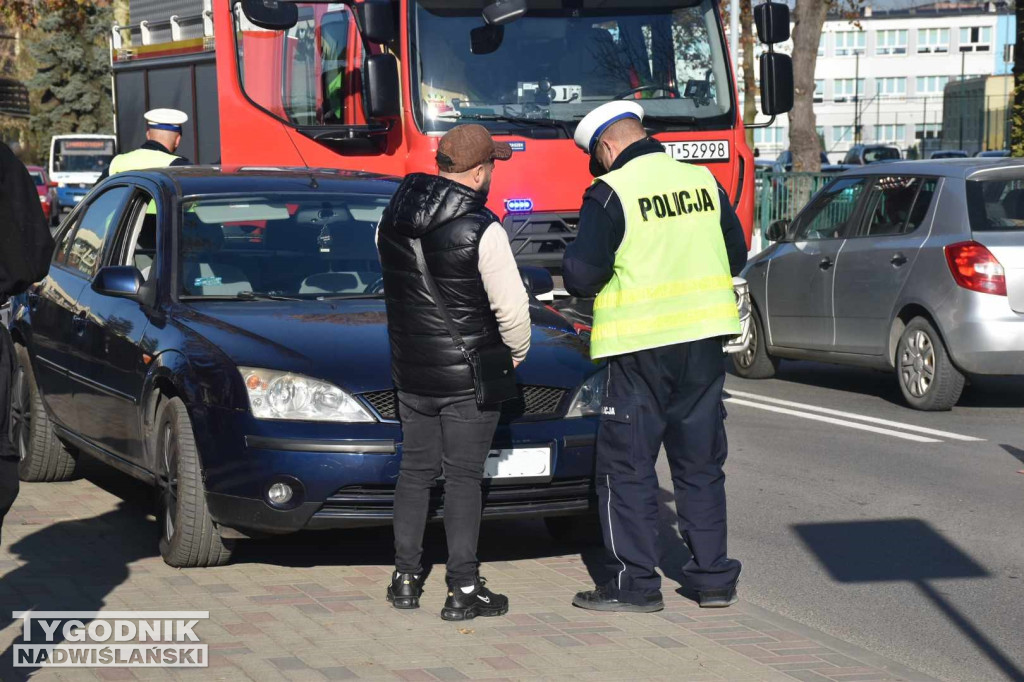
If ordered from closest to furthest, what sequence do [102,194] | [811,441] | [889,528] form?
[889,528]
[102,194]
[811,441]

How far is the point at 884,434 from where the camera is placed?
1029cm

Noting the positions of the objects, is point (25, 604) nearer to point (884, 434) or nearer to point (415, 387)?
point (415, 387)

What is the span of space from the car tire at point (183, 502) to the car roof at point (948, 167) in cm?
665

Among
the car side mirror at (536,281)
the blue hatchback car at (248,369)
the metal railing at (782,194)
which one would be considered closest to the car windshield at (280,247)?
the blue hatchback car at (248,369)

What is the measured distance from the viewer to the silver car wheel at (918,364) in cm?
1117

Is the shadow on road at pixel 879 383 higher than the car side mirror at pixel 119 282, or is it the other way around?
the car side mirror at pixel 119 282

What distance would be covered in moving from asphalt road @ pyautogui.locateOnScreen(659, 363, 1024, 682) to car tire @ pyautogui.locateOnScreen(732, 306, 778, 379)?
3.40ft

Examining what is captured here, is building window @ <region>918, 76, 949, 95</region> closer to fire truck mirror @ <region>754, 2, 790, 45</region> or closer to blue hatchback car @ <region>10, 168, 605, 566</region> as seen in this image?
fire truck mirror @ <region>754, 2, 790, 45</region>

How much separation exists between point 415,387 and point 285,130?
6.33 m

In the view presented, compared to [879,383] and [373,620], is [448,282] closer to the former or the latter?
[373,620]

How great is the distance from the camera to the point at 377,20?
10695 millimetres

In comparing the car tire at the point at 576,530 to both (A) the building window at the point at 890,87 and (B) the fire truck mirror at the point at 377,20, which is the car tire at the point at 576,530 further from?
(A) the building window at the point at 890,87

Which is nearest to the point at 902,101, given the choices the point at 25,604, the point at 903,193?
the point at 903,193

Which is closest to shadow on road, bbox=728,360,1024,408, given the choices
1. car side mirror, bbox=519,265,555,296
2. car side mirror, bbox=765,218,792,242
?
car side mirror, bbox=765,218,792,242
